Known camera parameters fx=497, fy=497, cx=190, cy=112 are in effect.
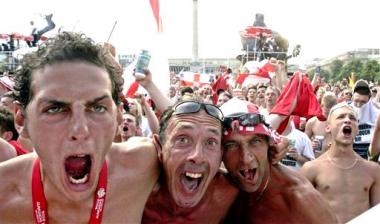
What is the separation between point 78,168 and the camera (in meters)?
2.09

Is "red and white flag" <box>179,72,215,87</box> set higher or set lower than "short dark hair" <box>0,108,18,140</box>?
lower

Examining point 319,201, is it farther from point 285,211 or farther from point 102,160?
point 102,160

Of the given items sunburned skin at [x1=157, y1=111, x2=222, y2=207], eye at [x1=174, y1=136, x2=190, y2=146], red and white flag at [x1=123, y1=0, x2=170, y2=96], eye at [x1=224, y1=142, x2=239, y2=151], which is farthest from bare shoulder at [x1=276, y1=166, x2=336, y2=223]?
red and white flag at [x1=123, y1=0, x2=170, y2=96]

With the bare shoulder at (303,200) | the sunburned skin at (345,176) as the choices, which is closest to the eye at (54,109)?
the bare shoulder at (303,200)

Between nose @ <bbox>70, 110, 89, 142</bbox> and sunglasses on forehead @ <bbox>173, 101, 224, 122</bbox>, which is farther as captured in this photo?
sunglasses on forehead @ <bbox>173, 101, 224, 122</bbox>

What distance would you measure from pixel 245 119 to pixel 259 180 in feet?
1.07

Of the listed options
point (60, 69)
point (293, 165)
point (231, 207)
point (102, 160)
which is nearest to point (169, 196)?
point (231, 207)

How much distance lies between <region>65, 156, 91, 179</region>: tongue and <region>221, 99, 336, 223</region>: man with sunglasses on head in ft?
2.49

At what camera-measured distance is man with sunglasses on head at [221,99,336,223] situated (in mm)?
2535

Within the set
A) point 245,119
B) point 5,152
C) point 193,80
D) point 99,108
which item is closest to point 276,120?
point 245,119

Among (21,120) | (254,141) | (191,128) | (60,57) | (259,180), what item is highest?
(60,57)

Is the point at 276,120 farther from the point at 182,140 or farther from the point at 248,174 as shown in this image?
the point at 182,140

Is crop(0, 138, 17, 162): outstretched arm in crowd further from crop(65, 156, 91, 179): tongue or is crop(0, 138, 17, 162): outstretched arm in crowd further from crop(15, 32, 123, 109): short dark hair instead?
crop(65, 156, 91, 179): tongue

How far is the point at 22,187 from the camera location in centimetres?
225
